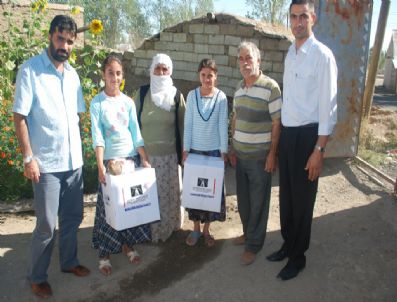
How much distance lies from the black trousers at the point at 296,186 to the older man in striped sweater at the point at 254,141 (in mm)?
158

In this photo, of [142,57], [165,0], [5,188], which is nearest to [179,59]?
[142,57]

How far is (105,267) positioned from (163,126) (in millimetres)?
1363

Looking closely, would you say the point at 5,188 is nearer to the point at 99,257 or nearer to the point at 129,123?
the point at 99,257

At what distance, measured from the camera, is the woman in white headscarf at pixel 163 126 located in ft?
12.0

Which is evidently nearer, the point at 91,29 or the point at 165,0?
the point at 91,29

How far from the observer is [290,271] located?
342 cm

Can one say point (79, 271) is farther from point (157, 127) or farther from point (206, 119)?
point (206, 119)

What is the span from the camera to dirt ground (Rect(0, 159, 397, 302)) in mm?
3281

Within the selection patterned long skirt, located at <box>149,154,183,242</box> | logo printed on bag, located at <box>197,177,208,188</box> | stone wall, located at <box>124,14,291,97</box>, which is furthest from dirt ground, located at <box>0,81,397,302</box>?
stone wall, located at <box>124,14,291,97</box>

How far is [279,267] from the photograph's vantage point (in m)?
3.61

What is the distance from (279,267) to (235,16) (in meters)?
5.45

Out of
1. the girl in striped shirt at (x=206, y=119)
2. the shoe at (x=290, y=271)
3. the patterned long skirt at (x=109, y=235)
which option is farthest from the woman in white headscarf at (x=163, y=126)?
the shoe at (x=290, y=271)

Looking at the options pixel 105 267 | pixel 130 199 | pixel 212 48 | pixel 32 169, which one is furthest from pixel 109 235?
pixel 212 48

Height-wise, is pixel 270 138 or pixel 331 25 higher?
pixel 331 25
